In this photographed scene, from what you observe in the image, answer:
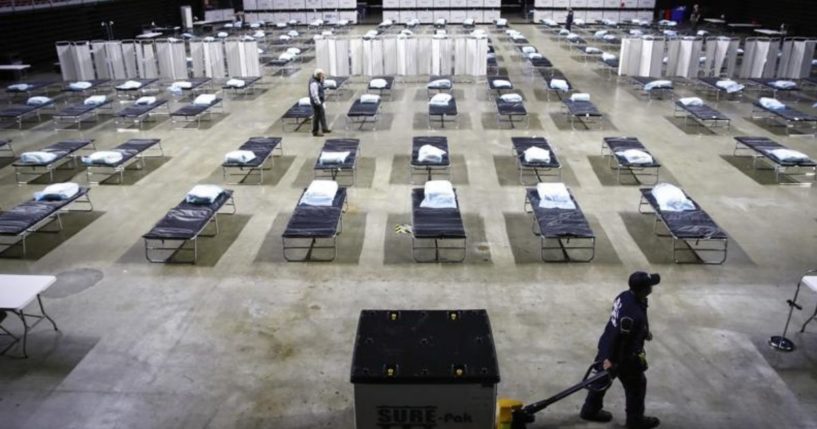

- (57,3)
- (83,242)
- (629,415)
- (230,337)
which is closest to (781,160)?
(629,415)

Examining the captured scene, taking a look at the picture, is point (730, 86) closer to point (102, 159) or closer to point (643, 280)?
point (643, 280)

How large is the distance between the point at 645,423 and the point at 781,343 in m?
2.34

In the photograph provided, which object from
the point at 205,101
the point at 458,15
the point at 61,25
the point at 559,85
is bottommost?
the point at 205,101

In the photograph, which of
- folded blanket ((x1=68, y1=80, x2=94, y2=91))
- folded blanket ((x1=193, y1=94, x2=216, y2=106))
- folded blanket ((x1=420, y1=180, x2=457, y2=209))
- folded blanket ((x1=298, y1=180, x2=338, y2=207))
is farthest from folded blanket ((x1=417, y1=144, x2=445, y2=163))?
folded blanket ((x1=68, y1=80, x2=94, y2=91))

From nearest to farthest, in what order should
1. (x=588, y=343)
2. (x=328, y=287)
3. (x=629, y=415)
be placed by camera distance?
(x=629, y=415) < (x=588, y=343) < (x=328, y=287)

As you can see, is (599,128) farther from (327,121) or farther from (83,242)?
(83,242)

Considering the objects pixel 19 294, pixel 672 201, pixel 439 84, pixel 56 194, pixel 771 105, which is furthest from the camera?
pixel 439 84

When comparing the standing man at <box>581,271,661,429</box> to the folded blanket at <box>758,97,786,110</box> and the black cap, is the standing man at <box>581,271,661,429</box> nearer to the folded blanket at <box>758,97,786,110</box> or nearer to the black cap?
the black cap

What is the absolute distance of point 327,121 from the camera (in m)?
15.7

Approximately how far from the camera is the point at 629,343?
15.7 ft

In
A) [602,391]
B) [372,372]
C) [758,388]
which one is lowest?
[758,388]

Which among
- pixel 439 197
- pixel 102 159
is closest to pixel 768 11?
pixel 439 197

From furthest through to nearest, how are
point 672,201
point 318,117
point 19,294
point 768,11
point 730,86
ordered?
1. point 768,11
2. point 730,86
3. point 318,117
4. point 672,201
5. point 19,294

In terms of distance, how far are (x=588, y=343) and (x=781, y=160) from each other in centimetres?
683
